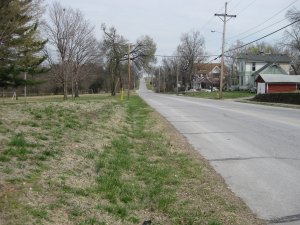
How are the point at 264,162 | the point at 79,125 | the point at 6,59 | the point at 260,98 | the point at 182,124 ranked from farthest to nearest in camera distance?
the point at 260,98 → the point at 6,59 → the point at 182,124 → the point at 79,125 → the point at 264,162

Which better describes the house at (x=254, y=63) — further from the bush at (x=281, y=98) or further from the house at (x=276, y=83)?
the bush at (x=281, y=98)

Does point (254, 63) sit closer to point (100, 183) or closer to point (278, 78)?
point (278, 78)

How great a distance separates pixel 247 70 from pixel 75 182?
92.5m

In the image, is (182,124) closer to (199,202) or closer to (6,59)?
(199,202)

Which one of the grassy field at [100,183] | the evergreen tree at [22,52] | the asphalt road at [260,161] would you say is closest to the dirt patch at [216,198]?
the grassy field at [100,183]

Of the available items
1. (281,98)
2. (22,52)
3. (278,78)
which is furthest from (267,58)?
(22,52)

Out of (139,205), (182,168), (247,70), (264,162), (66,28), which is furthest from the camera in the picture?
(247,70)

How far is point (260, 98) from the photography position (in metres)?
52.4

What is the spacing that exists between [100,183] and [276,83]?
65.1m

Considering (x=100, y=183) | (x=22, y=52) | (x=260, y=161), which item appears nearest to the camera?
(x=100, y=183)

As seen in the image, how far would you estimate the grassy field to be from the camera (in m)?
6.07

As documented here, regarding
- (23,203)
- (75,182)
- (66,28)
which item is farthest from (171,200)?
Answer: (66,28)

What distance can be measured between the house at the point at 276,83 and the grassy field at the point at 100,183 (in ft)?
194

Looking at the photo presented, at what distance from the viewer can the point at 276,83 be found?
228ft
